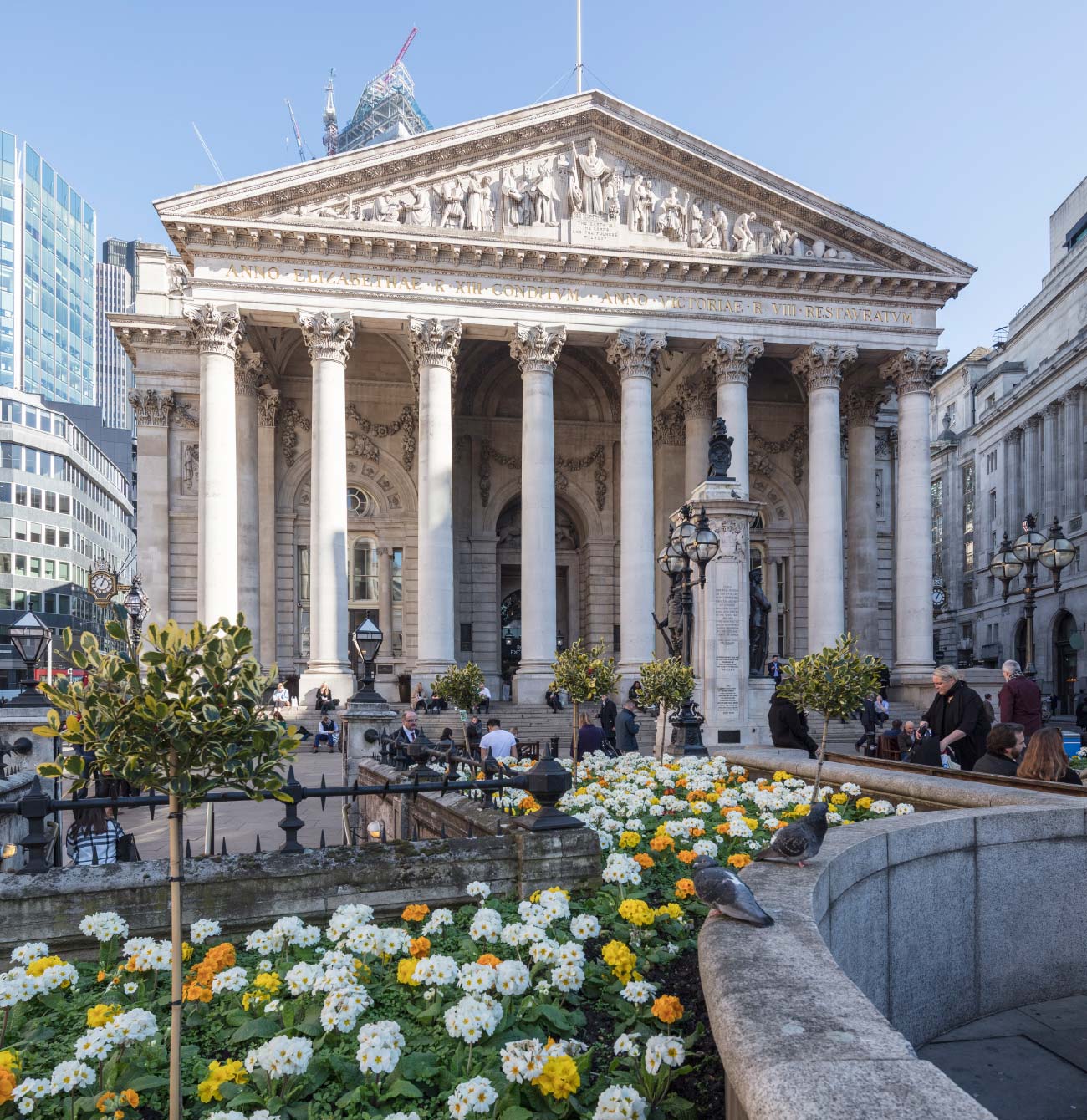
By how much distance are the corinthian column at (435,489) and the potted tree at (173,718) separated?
84.5 ft

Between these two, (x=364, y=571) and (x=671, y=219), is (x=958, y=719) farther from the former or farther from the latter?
(x=364, y=571)

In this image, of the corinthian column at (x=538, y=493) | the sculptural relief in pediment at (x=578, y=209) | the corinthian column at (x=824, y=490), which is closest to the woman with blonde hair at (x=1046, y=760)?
the corinthian column at (x=538, y=493)

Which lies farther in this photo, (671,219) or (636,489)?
(671,219)

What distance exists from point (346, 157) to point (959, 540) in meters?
56.7

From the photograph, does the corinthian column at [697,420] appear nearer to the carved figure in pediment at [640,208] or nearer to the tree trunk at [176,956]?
the carved figure in pediment at [640,208]

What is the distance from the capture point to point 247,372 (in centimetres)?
3209

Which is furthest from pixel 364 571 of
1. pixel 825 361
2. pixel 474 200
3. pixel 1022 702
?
pixel 1022 702

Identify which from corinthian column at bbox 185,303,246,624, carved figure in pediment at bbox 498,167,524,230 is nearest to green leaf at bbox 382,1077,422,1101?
corinthian column at bbox 185,303,246,624

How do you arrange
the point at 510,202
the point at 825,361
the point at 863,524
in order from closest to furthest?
the point at 510,202, the point at 825,361, the point at 863,524

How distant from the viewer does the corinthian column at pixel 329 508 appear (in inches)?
1127

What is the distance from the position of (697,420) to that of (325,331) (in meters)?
14.9

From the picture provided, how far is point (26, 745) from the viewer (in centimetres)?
1191

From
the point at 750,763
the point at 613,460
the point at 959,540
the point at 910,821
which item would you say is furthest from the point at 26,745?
the point at 959,540

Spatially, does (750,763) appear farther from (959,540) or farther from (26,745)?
(959,540)
